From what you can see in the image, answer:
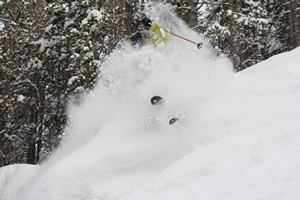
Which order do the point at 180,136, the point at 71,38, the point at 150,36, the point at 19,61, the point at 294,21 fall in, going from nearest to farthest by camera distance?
the point at 180,136
the point at 150,36
the point at 71,38
the point at 294,21
the point at 19,61

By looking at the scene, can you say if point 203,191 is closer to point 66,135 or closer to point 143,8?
point 66,135

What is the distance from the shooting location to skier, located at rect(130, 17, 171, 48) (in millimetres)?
6102

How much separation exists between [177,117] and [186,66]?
1.56m

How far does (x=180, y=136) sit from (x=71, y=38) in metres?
7.63

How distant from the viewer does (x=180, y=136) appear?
482 cm

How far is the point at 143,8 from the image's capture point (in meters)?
11.8

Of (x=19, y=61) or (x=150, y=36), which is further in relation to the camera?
(x=19, y=61)

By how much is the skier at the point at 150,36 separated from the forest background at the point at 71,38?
266 cm

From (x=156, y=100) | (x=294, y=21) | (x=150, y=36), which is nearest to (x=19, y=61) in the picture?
(x=150, y=36)

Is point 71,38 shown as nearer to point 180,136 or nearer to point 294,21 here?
point 180,136

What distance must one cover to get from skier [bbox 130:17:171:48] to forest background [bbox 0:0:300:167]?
8.73 ft

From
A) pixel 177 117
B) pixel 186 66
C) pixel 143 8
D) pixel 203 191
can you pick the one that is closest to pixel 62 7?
pixel 143 8

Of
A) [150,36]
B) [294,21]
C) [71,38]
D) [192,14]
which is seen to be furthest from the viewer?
[294,21]

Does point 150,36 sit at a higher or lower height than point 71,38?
lower
